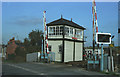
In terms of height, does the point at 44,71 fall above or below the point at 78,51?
below

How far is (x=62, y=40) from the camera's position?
25328 millimetres

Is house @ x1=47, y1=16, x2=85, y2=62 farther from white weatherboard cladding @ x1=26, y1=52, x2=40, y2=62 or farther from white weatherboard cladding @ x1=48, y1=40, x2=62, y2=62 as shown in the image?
white weatherboard cladding @ x1=26, y1=52, x2=40, y2=62

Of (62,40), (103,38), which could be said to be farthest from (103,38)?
(62,40)

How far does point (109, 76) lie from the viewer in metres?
12.1

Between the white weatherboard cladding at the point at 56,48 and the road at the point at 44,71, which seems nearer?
the road at the point at 44,71

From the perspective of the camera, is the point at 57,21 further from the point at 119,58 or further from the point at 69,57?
the point at 119,58

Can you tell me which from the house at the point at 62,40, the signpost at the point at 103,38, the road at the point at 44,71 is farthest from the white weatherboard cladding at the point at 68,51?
the signpost at the point at 103,38

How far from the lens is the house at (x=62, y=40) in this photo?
25391 millimetres

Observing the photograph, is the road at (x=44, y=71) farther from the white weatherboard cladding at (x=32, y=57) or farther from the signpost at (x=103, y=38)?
the white weatherboard cladding at (x=32, y=57)

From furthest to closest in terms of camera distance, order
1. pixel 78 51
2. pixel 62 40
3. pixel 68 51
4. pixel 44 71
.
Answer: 1. pixel 78 51
2. pixel 68 51
3. pixel 62 40
4. pixel 44 71

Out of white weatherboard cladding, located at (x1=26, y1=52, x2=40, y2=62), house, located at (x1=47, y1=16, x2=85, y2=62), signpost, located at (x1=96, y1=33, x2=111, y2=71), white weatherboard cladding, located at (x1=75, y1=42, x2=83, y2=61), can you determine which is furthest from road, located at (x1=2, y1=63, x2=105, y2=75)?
white weatherboard cladding, located at (x1=75, y1=42, x2=83, y2=61)

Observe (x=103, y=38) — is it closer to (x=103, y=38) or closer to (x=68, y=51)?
(x=103, y=38)

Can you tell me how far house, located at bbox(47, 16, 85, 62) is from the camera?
2539 centimetres

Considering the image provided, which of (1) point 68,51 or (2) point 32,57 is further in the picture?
(1) point 68,51
